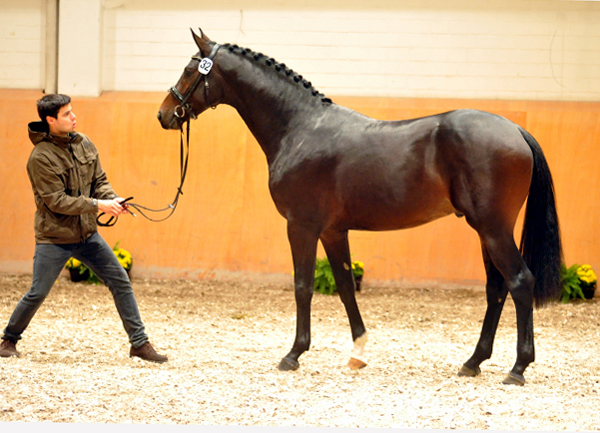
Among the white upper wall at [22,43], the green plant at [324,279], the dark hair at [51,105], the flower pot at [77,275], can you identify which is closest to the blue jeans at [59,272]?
the dark hair at [51,105]

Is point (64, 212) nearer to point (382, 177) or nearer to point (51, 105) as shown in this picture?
point (51, 105)

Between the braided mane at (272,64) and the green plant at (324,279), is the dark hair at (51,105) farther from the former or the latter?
the green plant at (324,279)

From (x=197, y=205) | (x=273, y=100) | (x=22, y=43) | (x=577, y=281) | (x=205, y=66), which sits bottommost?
(x=577, y=281)

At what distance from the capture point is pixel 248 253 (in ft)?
24.4

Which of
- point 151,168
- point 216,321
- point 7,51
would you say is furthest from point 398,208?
point 7,51

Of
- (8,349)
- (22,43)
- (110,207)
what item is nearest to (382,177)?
(110,207)

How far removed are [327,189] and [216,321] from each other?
7.71ft

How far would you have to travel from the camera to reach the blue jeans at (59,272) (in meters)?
3.86

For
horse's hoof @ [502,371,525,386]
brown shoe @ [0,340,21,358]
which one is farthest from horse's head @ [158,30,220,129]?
horse's hoof @ [502,371,525,386]

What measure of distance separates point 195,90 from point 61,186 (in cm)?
101

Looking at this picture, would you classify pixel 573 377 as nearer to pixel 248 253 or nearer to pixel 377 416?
pixel 377 416

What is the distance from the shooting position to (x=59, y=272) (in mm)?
A: 3963

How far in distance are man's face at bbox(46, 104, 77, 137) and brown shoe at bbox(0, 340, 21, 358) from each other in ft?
4.45

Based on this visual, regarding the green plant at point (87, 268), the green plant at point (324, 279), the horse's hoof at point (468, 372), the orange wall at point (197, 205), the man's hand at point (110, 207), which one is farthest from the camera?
Result: the orange wall at point (197, 205)
